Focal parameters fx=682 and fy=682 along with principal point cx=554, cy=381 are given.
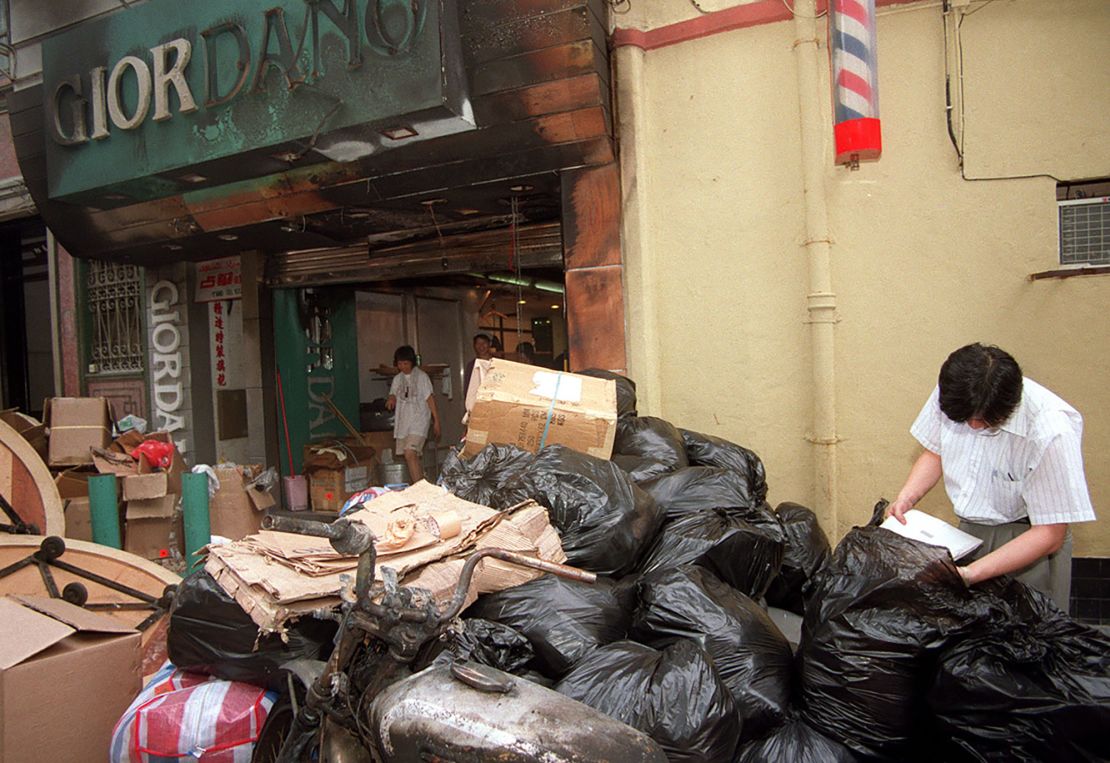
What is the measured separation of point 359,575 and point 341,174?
4.38 meters

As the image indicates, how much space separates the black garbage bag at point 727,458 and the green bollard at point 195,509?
4017mm

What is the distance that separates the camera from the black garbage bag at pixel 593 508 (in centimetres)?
282

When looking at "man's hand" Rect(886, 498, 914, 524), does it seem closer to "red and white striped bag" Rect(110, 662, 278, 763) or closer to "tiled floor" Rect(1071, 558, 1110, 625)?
"tiled floor" Rect(1071, 558, 1110, 625)

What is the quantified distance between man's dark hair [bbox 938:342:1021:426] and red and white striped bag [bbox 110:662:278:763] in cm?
256

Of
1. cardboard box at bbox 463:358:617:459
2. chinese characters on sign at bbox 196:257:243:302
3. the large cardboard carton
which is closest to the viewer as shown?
cardboard box at bbox 463:358:617:459

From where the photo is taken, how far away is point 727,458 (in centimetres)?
388

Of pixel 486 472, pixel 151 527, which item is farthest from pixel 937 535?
pixel 151 527

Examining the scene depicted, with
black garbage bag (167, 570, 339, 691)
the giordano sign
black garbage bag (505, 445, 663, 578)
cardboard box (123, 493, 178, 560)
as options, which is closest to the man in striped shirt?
black garbage bag (505, 445, 663, 578)

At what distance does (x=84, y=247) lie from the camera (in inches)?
274

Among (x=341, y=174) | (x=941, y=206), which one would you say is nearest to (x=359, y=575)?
(x=941, y=206)

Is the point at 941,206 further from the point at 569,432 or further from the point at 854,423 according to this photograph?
the point at 569,432

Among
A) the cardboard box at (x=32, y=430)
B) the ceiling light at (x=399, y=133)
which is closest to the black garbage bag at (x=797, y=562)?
the ceiling light at (x=399, y=133)

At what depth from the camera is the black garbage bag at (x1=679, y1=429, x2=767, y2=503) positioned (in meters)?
3.83

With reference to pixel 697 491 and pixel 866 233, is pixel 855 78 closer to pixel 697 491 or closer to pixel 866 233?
pixel 866 233
